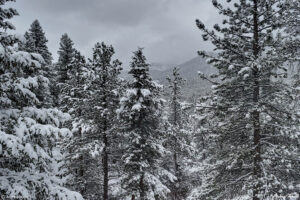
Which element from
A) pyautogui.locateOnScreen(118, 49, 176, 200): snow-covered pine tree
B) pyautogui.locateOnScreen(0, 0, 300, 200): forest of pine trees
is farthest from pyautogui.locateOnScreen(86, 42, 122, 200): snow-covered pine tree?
pyautogui.locateOnScreen(118, 49, 176, 200): snow-covered pine tree

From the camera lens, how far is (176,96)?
25344 mm

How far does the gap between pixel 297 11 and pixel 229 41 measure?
11.1 ft

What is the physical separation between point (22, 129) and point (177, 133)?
19377mm

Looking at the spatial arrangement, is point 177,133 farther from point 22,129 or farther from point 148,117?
point 22,129

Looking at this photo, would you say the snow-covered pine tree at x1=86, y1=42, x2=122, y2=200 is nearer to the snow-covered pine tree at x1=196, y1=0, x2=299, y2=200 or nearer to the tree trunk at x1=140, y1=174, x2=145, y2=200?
the tree trunk at x1=140, y1=174, x2=145, y2=200

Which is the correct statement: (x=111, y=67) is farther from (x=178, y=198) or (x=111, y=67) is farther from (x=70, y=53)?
(x=178, y=198)

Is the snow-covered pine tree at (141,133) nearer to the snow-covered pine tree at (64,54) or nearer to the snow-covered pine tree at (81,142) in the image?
the snow-covered pine tree at (81,142)

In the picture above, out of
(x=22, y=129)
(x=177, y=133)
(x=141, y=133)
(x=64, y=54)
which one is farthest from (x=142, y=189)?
(x=64, y=54)

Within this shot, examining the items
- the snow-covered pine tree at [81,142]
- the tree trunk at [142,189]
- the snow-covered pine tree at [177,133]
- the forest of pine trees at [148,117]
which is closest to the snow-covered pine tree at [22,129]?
the forest of pine trees at [148,117]

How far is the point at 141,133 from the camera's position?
50.8 ft

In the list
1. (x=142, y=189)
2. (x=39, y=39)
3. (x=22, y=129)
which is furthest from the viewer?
(x=39, y=39)

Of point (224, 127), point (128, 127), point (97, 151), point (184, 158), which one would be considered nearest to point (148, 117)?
point (128, 127)

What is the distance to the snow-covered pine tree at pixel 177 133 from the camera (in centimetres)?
2389

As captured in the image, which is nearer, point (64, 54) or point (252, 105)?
point (252, 105)
